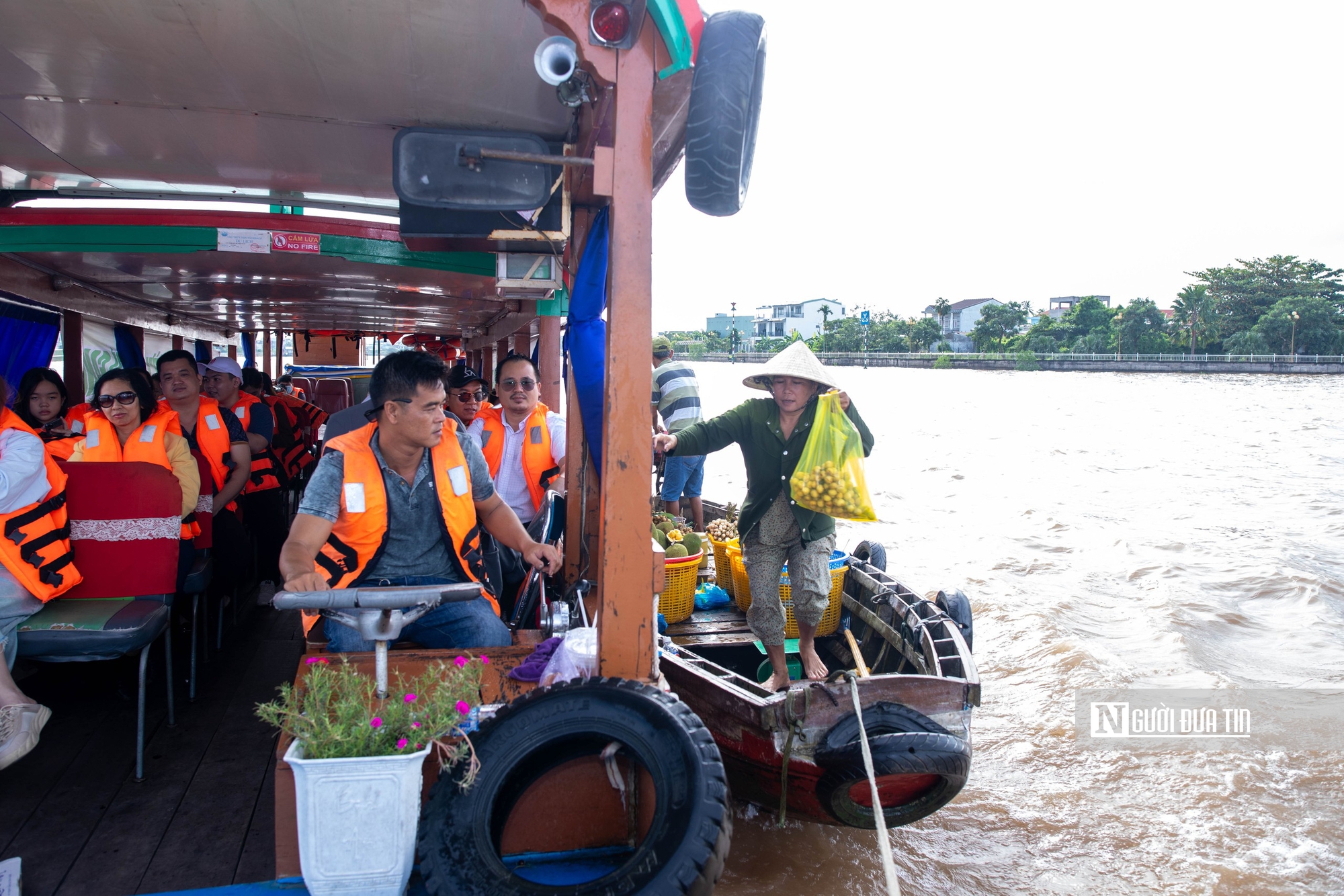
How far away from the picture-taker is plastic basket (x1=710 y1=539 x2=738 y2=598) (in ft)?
18.8

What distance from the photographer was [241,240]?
4.20 m

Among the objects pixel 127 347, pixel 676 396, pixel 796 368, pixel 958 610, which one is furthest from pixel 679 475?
pixel 127 347

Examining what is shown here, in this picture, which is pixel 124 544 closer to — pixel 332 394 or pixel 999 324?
pixel 332 394

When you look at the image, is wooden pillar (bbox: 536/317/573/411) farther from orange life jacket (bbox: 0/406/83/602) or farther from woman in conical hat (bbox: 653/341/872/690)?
orange life jacket (bbox: 0/406/83/602)

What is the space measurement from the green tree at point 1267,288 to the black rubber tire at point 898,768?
7339cm

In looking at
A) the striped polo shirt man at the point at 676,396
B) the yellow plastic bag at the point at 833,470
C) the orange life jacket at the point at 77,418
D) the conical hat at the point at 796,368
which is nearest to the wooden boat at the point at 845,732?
the yellow plastic bag at the point at 833,470

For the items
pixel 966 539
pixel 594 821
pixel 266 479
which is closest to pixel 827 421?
pixel 594 821

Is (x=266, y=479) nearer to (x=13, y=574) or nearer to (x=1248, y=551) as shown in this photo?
(x=13, y=574)

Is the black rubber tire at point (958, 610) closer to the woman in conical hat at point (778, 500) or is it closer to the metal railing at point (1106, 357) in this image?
the woman in conical hat at point (778, 500)

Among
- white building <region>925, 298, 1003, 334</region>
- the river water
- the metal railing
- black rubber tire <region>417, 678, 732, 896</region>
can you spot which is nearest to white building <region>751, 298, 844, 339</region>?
white building <region>925, 298, 1003, 334</region>

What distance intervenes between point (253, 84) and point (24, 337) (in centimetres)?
472

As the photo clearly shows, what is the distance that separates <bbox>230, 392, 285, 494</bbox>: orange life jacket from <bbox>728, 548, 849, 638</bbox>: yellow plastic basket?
3589 mm

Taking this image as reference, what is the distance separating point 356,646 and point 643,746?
1360 millimetres

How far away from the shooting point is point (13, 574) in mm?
3234
